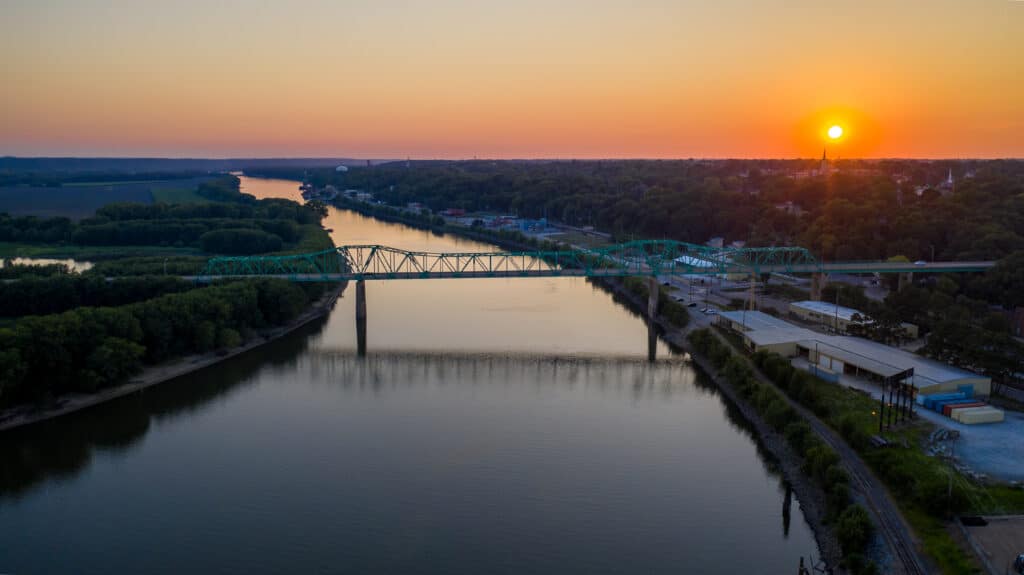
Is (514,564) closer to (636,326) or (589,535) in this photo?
(589,535)

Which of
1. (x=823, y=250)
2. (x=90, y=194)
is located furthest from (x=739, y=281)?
(x=90, y=194)

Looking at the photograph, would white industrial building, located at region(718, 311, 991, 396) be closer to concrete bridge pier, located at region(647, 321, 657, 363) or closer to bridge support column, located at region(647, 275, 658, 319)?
concrete bridge pier, located at region(647, 321, 657, 363)

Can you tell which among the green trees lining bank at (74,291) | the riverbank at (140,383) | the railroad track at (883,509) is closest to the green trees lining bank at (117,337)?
the riverbank at (140,383)

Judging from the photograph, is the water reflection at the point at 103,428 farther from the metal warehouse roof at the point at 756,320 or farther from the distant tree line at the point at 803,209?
the distant tree line at the point at 803,209

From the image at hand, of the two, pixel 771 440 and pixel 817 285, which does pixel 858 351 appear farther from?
pixel 817 285

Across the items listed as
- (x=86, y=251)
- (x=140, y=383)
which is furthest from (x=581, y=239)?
(x=140, y=383)

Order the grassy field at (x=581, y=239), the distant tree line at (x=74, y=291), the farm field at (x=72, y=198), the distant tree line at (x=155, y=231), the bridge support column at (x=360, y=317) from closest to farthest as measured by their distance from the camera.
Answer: the distant tree line at (x=74, y=291)
the bridge support column at (x=360, y=317)
the distant tree line at (x=155, y=231)
the grassy field at (x=581, y=239)
the farm field at (x=72, y=198)
